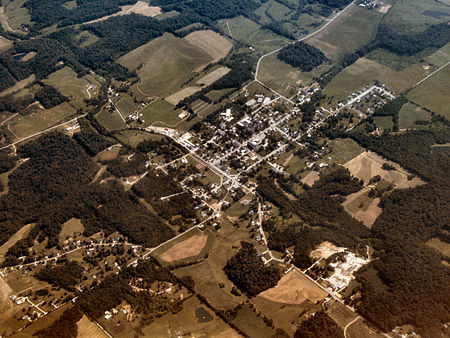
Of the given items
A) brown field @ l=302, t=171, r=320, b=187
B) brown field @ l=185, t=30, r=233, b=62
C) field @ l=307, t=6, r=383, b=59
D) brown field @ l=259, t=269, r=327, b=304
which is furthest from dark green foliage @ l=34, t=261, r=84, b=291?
field @ l=307, t=6, r=383, b=59

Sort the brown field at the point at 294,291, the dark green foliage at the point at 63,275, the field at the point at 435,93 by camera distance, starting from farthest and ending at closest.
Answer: the field at the point at 435,93 < the dark green foliage at the point at 63,275 < the brown field at the point at 294,291

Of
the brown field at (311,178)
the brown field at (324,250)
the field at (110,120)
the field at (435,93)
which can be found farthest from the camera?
the field at (435,93)

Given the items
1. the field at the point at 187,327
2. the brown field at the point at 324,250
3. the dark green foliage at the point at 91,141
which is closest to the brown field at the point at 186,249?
the field at the point at 187,327

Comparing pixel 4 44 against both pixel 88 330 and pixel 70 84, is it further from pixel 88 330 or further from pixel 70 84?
pixel 88 330

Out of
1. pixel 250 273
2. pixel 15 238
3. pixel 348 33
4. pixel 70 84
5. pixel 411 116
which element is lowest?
pixel 250 273

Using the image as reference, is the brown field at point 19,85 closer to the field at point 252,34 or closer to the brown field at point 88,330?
the field at point 252,34

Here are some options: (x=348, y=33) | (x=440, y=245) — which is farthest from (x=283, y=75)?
(x=440, y=245)
